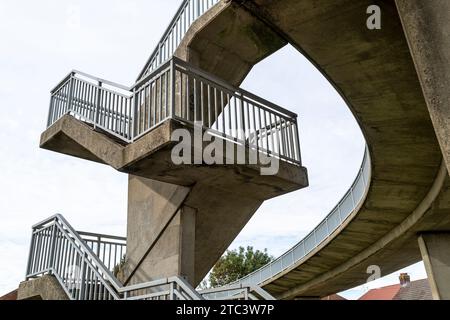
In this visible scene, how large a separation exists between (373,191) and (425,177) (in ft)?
5.10

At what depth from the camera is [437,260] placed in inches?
589

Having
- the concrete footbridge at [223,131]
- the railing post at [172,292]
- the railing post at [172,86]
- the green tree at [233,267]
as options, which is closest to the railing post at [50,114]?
the concrete footbridge at [223,131]

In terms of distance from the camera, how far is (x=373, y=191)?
12227 millimetres

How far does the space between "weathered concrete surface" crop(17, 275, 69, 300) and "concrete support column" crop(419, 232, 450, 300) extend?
1223 cm

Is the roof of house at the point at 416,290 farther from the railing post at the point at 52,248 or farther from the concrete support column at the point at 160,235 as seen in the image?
the railing post at the point at 52,248

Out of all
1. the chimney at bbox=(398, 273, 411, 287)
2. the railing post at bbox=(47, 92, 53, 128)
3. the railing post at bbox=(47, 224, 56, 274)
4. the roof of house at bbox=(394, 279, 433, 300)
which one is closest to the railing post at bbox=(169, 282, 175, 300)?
the railing post at bbox=(47, 224, 56, 274)

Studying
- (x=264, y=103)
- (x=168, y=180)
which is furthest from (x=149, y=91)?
(x=264, y=103)

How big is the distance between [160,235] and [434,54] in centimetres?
648

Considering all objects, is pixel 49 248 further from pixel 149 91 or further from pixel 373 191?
pixel 373 191

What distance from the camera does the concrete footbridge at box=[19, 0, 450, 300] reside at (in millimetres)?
5770

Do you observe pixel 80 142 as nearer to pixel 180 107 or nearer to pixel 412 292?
pixel 180 107

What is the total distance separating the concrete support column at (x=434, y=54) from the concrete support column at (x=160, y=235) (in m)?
5.50

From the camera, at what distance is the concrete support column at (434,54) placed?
340cm

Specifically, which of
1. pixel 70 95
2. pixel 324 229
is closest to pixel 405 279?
pixel 324 229
